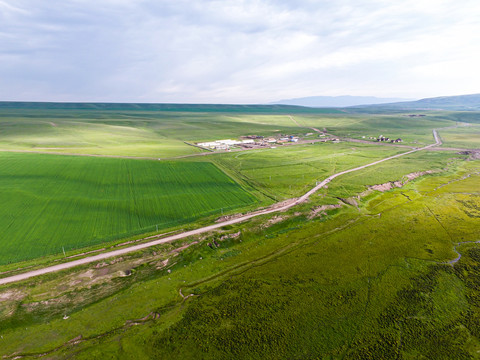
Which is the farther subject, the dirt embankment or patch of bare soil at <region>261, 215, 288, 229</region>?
the dirt embankment

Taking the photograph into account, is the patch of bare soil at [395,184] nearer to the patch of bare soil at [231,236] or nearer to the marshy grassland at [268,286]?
the marshy grassland at [268,286]

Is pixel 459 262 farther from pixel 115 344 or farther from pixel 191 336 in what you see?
pixel 115 344

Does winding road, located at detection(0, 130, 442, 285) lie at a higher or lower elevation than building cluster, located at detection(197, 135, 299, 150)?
lower

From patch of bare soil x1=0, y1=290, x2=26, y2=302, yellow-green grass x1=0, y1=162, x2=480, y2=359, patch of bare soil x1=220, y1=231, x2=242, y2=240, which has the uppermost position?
patch of bare soil x1=0, y1=290, x2=26, y2=302

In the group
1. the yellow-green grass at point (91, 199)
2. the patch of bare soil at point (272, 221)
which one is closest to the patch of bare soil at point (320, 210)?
the patch of bare soil at point (272, 221)

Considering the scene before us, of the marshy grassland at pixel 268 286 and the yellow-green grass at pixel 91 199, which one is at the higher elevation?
the yellow-green grass at pixel 91 199

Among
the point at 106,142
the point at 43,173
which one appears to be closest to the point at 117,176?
the point at 43,173

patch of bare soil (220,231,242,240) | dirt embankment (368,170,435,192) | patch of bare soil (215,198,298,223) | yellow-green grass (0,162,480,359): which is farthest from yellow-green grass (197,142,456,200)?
yellow-green grass (0,162,480,359)

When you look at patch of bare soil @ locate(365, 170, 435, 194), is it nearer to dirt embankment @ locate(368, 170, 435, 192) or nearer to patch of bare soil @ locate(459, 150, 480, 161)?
dirt embankment @ locate(368, 170, 435, 192)
